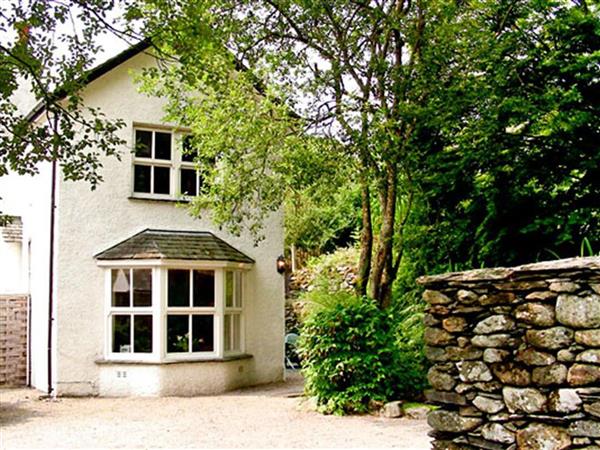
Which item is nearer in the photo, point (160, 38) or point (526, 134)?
point (160, 38)

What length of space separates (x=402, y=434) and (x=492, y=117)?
203 inches

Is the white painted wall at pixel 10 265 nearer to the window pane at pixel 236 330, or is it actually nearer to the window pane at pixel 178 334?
the window pane at pixel 178 334

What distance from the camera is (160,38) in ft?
26.5

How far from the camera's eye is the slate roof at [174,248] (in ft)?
46.2

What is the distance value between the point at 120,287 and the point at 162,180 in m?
2.50

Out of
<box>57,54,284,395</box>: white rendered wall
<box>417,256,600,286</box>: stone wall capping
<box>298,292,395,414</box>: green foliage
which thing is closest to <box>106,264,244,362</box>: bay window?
<box>57,54,284,395</box>: white rendered wall

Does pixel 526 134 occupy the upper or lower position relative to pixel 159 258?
upper

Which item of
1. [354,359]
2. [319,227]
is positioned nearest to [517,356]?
[354,359]

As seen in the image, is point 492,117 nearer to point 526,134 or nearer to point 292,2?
point 526,134

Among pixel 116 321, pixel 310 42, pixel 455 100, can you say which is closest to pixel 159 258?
pixel 116 321

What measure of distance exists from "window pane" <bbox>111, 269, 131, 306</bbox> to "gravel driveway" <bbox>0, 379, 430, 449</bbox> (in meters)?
1.96

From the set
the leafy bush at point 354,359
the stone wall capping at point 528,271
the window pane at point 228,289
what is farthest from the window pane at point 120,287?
the stone wall capping at point 528,271

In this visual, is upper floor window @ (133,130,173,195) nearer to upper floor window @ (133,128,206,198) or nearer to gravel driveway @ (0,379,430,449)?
upper floor window @ (133,128,206,198)

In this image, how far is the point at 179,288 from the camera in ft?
47.2
